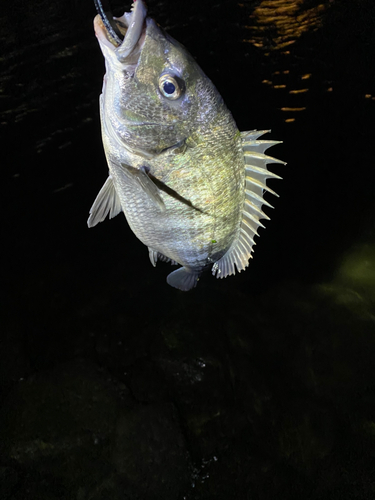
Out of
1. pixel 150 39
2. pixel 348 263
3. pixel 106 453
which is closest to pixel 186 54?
pixel 150 39

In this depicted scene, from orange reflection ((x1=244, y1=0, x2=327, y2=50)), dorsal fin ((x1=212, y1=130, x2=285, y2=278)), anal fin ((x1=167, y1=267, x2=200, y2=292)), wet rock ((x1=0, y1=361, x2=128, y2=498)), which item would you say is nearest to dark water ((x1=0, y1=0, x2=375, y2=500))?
wet rock ((x1=0, y1=361, x2=128, y2=498))

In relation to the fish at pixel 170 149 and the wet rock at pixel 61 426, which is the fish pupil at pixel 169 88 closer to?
the fish at pixel 170 149

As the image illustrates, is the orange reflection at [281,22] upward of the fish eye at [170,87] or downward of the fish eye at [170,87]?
upward

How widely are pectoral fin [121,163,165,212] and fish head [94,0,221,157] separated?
0.07 m

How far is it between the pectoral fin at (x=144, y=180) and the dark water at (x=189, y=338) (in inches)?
82.6

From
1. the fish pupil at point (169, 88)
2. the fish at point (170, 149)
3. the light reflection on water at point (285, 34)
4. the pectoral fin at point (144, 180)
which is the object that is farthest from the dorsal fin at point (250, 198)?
the light reflection on water at point (285, 34)

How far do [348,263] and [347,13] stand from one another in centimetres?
832

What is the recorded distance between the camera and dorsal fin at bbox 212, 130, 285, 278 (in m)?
1.37

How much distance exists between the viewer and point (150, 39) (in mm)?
1037

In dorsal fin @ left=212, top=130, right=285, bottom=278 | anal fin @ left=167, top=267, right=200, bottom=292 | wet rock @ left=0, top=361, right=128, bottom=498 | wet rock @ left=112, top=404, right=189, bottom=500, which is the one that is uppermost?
dorsal fin @ left=212, top=130, right=285, bottom=278

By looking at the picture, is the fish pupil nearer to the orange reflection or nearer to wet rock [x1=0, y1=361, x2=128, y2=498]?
wet rock [x1=0, y1=361, x2=128, y2=498]

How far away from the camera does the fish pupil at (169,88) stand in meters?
1.13

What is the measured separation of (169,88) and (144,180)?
1.21ft

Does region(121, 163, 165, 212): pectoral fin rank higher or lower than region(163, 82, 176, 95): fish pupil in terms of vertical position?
lower
